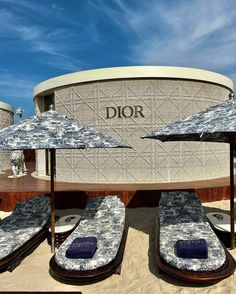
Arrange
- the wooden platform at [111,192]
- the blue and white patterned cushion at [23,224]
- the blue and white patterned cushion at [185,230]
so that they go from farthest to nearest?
the wooden platform at [111,192] < the blue and white patterned cushion at [23,224] < the blue and white patterned cushion at [185,230]

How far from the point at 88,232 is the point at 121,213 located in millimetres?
1316

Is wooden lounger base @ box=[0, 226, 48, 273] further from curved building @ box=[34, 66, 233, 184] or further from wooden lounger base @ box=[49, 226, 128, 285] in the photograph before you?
curved building @ box=[34, 66, 233, 184]

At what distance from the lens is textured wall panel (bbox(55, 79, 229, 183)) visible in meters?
12.9

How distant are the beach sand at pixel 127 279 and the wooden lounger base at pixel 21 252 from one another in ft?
0.34

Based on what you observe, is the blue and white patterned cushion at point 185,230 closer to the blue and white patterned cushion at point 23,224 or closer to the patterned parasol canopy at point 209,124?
the patterned parasol canopy at point 209,124

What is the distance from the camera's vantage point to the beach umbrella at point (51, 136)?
6336 millimetres

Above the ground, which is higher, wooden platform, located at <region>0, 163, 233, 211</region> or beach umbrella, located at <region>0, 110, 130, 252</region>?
beach umbrella, located at <region>0, 110, 130, 252</region>

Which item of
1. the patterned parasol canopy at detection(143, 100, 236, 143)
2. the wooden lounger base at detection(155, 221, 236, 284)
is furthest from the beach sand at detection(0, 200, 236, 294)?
the patterned parasol canopy at detection(143, 100, 236, 143)

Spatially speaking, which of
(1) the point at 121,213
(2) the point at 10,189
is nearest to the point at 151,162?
(1) the point at 121,213

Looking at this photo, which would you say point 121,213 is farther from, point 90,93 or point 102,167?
point 90,93

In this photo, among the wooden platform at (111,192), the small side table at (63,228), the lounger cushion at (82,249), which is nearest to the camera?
the lounger cushion at (82,249)

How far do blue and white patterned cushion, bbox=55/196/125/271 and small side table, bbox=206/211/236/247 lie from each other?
2.37 m

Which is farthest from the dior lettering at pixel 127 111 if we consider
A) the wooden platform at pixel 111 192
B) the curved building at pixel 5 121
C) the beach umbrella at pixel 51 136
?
the curved building at pixel 5 121

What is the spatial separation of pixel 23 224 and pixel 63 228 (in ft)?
3.63
